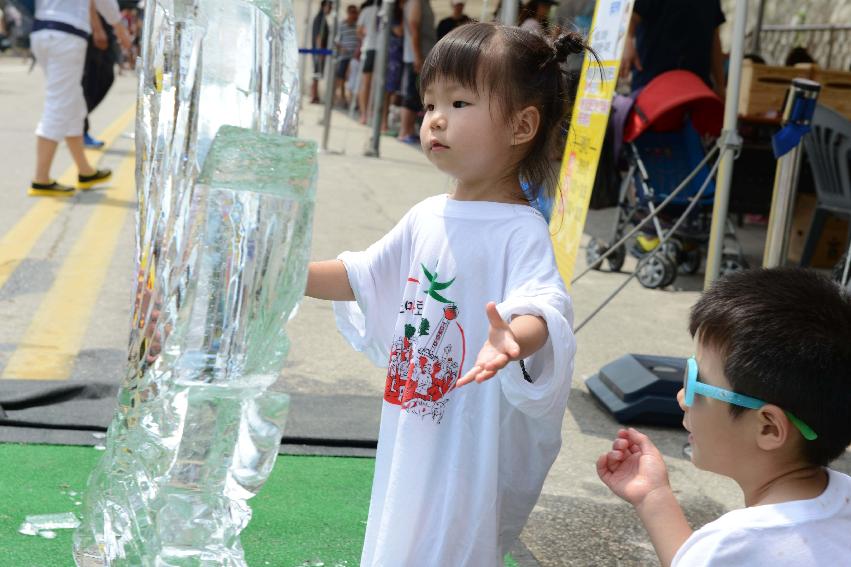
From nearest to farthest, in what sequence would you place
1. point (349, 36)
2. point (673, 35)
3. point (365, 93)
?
1. point (673, 35)
2. point (365, 93)
3. point (349, 36)

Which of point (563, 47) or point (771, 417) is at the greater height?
point (563, 47)

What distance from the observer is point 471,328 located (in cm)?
214

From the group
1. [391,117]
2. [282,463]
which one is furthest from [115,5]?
[391,117]

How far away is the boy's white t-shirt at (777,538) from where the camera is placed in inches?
62.4

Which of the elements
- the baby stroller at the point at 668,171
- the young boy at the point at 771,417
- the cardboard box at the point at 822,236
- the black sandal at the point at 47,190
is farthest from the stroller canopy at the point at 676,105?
the young boy at the point at 771,417

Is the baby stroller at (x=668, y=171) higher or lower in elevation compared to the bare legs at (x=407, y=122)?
higher

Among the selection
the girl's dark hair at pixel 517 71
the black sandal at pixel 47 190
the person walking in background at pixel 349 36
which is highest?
the girl's dark hair at pixel 517 71

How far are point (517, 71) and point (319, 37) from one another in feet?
57.5

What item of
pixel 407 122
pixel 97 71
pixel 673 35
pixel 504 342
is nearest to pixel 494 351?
pixel 504 342

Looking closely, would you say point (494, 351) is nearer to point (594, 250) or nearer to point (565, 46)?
point (565, 46)

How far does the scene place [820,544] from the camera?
1.59 meters

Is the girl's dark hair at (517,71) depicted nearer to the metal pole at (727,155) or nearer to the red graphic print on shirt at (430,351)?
the red graphic print on shirt at (430,351)

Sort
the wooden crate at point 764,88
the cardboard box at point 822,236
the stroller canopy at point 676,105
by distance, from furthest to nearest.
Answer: the wooden crate at point 764,88 → the cardboard box at point 822,236 → the stroller canopy at point 676,105

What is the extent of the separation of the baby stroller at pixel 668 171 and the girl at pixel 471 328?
3.73 m
